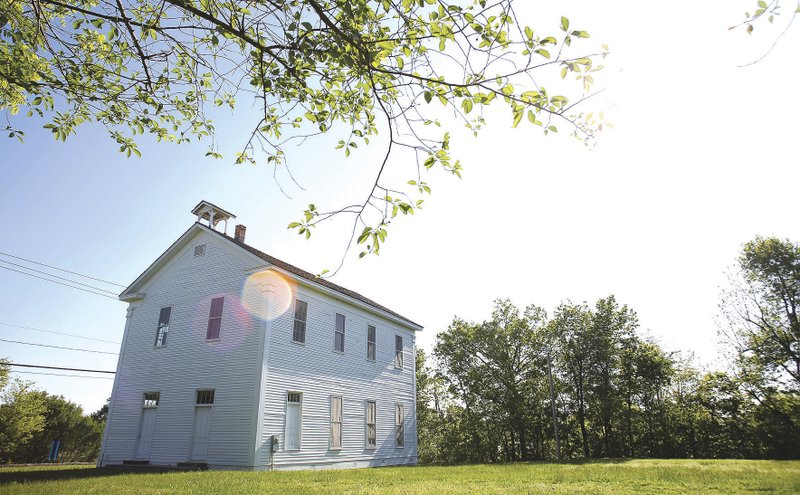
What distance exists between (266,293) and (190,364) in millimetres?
3858

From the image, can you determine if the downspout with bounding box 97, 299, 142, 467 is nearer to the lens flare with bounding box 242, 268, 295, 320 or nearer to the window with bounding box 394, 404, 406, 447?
the lens flare with bounding box 242, 268, 295, 320

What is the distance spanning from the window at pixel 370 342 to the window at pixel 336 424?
3.11 metres

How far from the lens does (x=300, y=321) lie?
16.2 metres

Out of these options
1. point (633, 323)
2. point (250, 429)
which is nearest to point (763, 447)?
point (633, 323)

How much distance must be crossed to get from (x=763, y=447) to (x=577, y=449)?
11161 mm

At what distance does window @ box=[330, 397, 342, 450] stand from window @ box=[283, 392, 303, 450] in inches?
69.9

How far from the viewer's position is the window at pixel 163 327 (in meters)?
16.7

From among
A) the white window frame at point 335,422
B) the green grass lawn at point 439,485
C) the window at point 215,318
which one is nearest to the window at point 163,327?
the window at point 215,318

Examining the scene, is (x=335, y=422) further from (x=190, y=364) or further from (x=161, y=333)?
(x=161, y=333)

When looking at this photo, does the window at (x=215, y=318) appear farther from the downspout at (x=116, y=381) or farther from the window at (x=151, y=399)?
the downspout at (x=116, y=381)

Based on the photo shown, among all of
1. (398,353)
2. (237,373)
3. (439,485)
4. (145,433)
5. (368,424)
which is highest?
(398,353)

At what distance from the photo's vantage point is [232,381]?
46.9 ft

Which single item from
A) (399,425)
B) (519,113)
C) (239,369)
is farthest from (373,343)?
(519,113)

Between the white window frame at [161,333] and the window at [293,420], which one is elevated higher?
the white window frame at [161,333]
